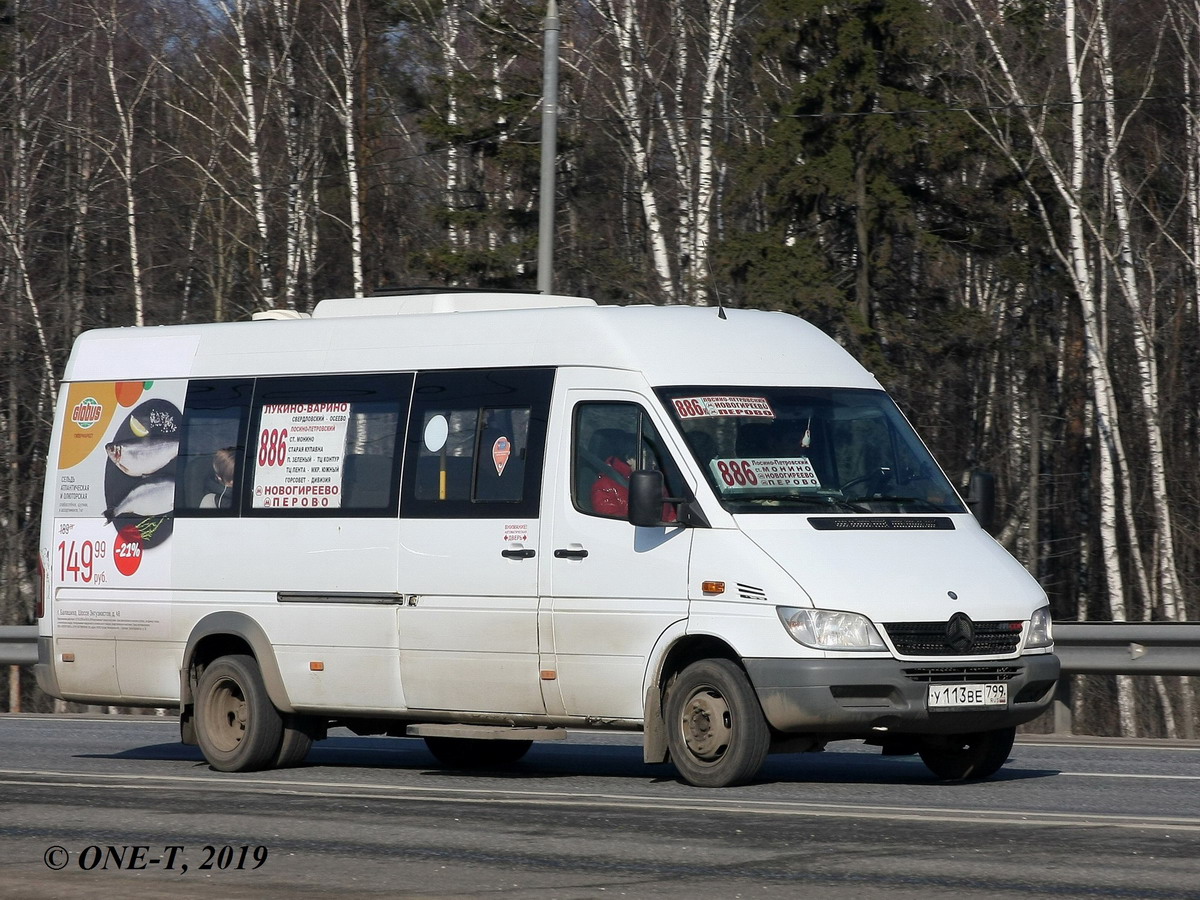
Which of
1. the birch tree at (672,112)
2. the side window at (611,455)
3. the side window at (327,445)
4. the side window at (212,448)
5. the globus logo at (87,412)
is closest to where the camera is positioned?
the side window at (611,455)

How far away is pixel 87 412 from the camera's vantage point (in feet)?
41.4

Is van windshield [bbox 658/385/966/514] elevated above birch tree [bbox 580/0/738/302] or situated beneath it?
situated beneath

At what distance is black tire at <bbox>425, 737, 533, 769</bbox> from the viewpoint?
39.8ft

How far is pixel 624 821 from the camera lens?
8656mm

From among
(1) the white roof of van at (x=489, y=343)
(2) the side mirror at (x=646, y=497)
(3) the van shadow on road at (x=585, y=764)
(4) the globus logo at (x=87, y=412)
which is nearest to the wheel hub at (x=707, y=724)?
(3) the van shadow on road at (x=585, y=764)

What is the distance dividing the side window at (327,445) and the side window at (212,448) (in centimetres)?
11

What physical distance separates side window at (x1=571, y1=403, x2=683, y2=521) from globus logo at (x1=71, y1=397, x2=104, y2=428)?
3804 mm

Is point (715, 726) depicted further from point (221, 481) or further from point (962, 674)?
point (221, 481)

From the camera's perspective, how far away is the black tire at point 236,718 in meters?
11.6

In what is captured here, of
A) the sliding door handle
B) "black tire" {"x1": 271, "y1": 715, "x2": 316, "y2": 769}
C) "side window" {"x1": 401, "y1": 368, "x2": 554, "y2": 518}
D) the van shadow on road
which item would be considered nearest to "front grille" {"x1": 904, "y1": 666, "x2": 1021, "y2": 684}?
the van shadow on road

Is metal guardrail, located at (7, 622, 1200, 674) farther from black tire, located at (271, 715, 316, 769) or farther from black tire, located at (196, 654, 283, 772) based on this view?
black tire, located at (196, 654, 283, 772)

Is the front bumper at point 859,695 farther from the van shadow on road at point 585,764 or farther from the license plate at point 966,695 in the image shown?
the van shadow on road at point 585,764

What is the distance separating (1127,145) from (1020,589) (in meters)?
21.3

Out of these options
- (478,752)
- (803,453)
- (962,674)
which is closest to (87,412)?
(478,752)
